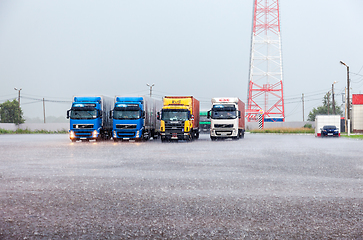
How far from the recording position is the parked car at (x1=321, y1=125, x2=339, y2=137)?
41.5m

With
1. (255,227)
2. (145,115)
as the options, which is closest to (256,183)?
(255,227)

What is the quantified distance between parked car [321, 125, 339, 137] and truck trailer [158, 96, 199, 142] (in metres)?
15.8

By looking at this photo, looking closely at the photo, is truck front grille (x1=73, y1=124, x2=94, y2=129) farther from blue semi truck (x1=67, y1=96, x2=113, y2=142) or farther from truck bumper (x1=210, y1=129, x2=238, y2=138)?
truck bumper (x1=210, y1=129, x2=238, y2=138)

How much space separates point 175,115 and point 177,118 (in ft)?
0.95

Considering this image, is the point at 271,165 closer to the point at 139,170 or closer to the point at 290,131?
the point at 139,170

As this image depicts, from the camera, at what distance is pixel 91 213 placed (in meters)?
6.62

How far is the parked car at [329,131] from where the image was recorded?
41469mm

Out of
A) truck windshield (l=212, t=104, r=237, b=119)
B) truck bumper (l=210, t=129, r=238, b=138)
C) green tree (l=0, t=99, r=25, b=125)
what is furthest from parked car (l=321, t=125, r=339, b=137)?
green tree (l=0, t=99, r=25, b=125)

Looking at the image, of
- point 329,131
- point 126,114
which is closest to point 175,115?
point 126,114

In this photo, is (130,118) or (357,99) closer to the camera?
(130,118)

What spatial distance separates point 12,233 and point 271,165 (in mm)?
9968

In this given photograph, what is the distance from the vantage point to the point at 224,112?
34.3 meters

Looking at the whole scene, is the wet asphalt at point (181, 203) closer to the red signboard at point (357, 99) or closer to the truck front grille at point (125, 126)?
the truck front grille at point (125, 126)

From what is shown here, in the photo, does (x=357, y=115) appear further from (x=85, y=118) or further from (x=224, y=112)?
(x=85, y=118)
